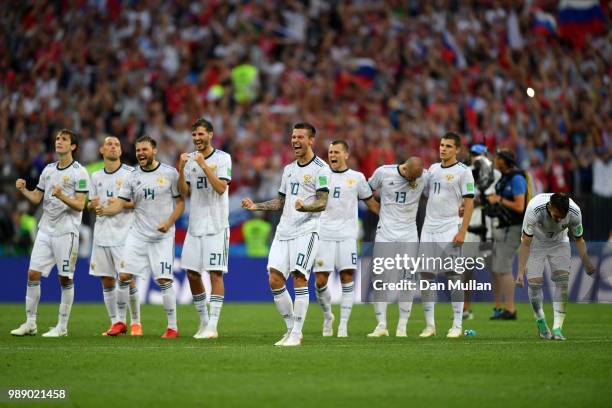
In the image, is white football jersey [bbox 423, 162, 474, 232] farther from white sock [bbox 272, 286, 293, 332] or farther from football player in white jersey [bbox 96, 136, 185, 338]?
football player in white jersey [bbox 96, 136, 185, 338]

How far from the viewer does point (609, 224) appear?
23.4m

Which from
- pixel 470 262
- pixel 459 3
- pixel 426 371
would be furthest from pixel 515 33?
pixel 426 371

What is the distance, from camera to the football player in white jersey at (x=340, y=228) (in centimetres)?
1611

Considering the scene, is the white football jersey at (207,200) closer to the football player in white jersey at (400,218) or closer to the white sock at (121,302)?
the white sock at (121,302)

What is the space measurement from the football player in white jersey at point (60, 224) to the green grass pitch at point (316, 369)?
29.5 inches

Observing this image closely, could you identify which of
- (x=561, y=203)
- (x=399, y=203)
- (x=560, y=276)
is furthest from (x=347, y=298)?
(x=561, y=203)

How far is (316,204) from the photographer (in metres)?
13.6

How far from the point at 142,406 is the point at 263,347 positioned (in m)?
4.54

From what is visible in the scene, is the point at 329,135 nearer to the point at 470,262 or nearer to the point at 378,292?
the point at 470,262

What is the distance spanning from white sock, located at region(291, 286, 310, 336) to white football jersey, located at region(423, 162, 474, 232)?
2.88m

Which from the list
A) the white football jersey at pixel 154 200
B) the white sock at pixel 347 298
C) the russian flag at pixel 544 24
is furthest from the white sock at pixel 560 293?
the russian flag at pixel 544 24

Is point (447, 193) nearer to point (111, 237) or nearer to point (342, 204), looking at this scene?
point (342, 204)

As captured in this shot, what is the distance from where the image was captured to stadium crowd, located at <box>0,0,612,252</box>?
25859 millimetres

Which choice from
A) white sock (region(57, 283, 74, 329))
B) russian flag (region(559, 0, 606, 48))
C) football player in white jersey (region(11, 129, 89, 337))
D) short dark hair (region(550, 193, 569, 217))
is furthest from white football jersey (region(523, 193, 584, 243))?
russian flag (region(559, 0, 606, 48))
